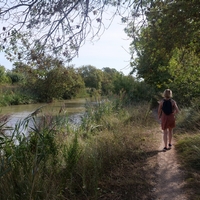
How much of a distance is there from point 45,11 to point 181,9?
312 cm

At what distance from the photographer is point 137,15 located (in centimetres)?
607

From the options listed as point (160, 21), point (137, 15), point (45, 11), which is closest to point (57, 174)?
point (45, 11)

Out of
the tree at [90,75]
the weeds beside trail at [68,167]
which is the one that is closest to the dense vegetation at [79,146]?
the weeds beside trail at [68,167]

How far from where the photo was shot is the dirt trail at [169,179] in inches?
188

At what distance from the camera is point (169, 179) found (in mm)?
5430

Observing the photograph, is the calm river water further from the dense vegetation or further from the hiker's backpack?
the hiker's backpack

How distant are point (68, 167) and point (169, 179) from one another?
2.05 meters

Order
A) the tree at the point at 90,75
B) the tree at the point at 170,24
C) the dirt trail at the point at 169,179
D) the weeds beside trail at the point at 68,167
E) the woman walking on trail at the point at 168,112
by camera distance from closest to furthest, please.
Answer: the weeds beside trail at the point at 68,167
the dirt trail at the point at 169,179
the tree at the point at 170,24
the woman walking on trail at the point at 168,112
the tree at the point at 90,75

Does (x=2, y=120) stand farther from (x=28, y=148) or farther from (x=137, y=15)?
(x=137, y=15)

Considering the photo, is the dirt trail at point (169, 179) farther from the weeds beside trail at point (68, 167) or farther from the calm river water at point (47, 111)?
the calm river water at point (47, 111)

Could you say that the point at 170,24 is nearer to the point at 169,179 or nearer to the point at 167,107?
the point at 167,107

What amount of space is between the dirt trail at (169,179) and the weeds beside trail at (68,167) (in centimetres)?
20

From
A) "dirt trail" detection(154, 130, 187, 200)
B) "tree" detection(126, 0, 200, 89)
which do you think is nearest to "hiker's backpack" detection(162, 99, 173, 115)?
"dirt trail" detection(154, 130, 187, 200)

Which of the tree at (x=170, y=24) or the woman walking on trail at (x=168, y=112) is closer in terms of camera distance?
the tree at (x=170, y=24)
